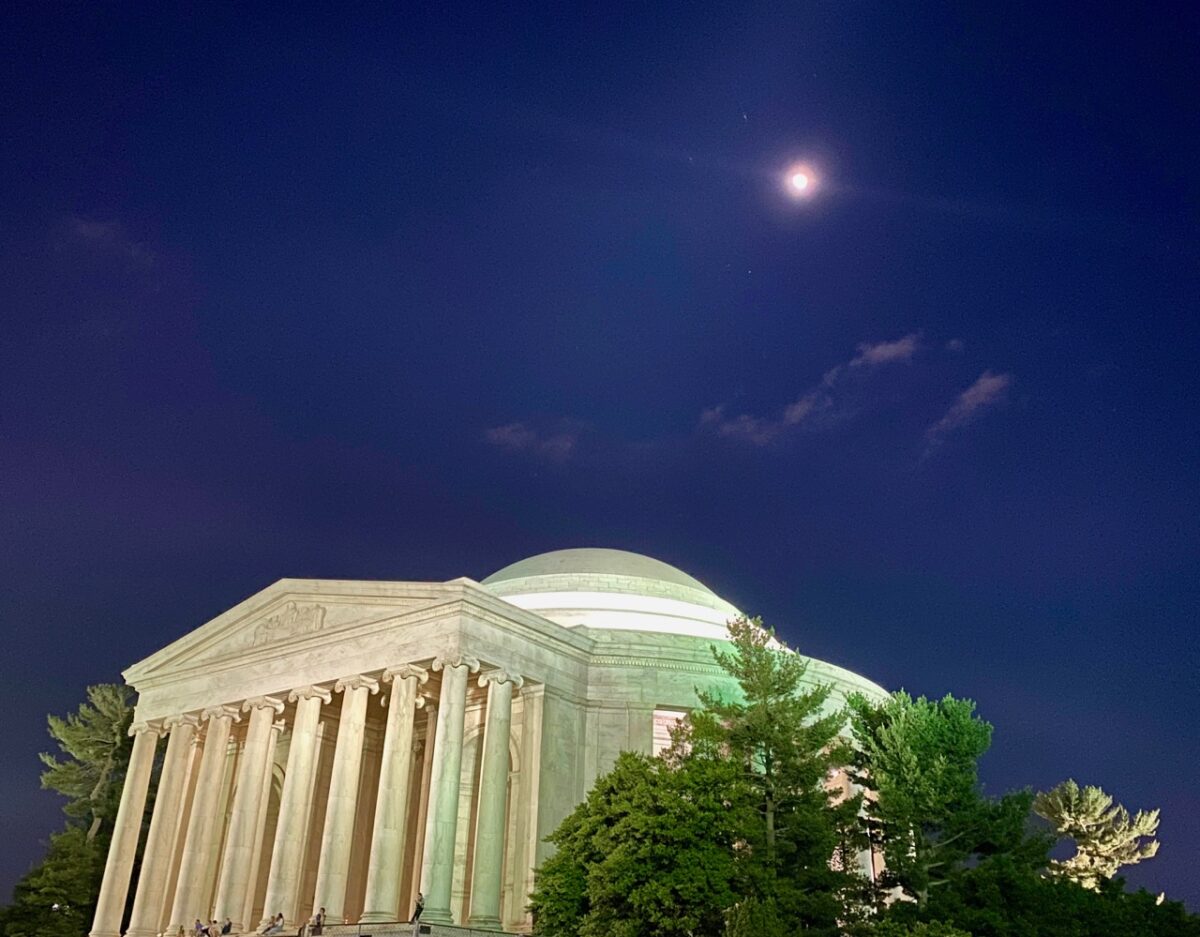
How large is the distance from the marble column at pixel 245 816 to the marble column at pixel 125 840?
778 cm

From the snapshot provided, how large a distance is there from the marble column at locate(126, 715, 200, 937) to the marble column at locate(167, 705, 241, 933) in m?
0.93

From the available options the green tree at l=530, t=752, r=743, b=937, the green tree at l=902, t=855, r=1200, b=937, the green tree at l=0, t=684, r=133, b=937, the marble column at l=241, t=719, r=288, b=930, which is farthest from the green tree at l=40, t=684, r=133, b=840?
the green tree at l=902, t=855, r=1200, b=937

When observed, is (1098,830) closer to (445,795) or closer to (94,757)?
(445,795)

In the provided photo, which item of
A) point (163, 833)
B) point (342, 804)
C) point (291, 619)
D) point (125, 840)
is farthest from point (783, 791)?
point (125, 840)

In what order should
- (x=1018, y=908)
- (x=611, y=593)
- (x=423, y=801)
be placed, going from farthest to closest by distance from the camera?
(x=611, y=593), (x=423, y=801), (x=1018, y=908)

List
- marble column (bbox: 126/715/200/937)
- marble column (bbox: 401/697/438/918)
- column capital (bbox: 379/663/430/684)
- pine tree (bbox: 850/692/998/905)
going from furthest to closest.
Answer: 1. marble column (bbox: 126/715/200/937)
2. marble column (bbox: 401/697/438/918)
3. column capital (bbox: 379/663/430/684)
4. pine tree (bbox: 850/692/998/905)

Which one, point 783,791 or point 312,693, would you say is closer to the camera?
point 783,791

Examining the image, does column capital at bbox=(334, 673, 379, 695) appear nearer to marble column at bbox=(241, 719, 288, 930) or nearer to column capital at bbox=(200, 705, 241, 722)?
marble column at bbox=(241, 719, 288, 930)

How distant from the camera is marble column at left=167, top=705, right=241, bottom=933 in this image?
43.6m

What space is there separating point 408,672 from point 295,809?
8.02 meters

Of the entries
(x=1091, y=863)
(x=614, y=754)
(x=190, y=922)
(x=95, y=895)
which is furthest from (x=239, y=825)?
(x=1091, y=863)

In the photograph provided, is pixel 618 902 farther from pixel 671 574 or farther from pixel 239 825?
pixel 671 574

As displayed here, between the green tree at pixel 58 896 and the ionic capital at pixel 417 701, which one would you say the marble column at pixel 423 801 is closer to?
the ionic capital at pixel 417 701

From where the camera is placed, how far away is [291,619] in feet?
147
